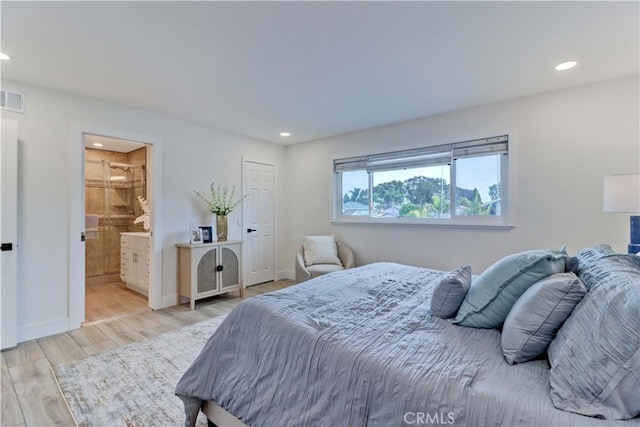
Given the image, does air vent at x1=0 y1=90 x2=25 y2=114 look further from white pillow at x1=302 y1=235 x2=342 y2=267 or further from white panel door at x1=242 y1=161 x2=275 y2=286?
white pillow at x1=302 y1=235 x2=342 y2=267

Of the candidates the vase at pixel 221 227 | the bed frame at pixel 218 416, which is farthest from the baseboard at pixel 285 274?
the bed frame at pixel 218 416

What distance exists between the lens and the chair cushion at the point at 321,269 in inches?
154

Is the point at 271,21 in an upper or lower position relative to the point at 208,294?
upper

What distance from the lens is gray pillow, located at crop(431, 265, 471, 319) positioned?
59.9 inches

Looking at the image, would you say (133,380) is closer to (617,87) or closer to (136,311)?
(136,311)

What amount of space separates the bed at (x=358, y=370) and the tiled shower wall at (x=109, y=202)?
4.55 m

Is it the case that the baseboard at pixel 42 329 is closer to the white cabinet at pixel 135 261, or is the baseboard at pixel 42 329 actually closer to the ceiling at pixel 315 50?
the white cabinet at pixel 135 261

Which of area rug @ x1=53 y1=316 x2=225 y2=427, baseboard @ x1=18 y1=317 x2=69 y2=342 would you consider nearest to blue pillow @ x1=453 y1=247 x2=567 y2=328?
area rug @ x1=53 y1=316 x2=225 y2=427

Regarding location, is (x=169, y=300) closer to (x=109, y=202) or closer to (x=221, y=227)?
(x=221, y=227)

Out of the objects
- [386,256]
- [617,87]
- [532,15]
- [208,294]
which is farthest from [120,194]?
[617,87]

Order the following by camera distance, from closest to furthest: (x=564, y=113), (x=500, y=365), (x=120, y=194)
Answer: (x=500, y=365) < (x=564, y=113) < (x=120, y=194)

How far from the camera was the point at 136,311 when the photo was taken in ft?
11.8

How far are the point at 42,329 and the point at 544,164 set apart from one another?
5.17m

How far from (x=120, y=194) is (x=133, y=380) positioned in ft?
14.5
